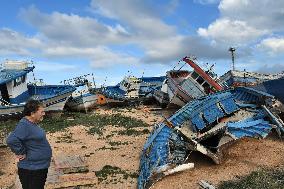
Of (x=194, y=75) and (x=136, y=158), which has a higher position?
(x=194, y=75)

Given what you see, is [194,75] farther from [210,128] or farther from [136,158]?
[136,158]

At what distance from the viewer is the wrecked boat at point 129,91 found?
1558 inches

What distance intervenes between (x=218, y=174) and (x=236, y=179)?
0.75 m

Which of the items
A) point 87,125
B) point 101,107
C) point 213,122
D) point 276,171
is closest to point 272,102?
Answer: point 213,122

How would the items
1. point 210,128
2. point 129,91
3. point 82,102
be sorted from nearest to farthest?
point 210,128 < point 82,102 < point 129,91

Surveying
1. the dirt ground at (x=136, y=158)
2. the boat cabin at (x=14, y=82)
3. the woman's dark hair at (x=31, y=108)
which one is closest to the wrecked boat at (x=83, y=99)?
the boat cabin at (x=14, y=82)

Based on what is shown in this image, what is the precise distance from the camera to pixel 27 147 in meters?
7.50

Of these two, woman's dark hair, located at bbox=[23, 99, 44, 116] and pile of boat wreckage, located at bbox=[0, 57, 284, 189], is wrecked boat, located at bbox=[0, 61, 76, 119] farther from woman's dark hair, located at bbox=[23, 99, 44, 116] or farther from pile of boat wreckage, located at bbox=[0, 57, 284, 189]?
woman's dark hair, located at bbox=[23, 99, 44, 116]

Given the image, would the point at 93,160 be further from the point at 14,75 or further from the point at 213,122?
the point at 14,75

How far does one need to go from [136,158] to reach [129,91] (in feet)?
90.7

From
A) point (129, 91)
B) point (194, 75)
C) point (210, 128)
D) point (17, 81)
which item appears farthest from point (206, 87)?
point (129, 91)

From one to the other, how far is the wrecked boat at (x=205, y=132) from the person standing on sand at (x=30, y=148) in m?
5.63

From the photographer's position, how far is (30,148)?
7.49m

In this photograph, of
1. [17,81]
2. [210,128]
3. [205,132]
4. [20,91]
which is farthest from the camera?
[20,91]
